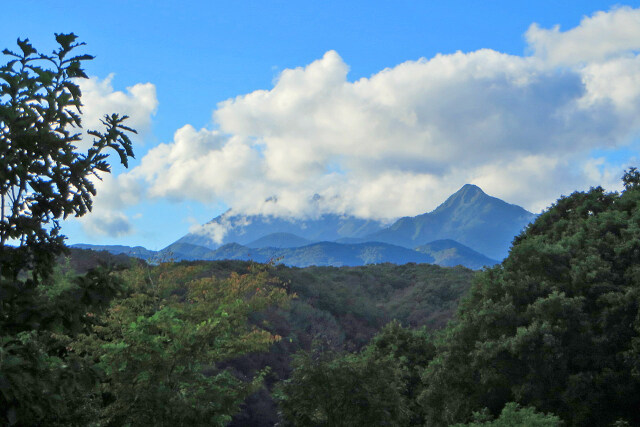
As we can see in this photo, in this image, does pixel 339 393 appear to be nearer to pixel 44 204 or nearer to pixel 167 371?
pixel 167 371

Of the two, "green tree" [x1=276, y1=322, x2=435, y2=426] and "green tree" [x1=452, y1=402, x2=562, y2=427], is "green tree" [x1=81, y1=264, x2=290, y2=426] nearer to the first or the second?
"green tree" [x1=276, y1=322, x2=435, y2=426]

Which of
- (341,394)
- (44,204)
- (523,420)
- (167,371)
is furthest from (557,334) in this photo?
(44,204)

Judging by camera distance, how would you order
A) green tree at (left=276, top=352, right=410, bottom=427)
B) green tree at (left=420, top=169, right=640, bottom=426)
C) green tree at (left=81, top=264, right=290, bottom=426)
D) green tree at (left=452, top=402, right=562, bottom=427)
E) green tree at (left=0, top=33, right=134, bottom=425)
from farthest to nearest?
green tree at (left=420, top=169, right=640, bottom=426) < green tree at (left=276, top=352, right=410, bottom=427) < green tree at (left=81, top=264, right=290, bottom=426) < green tree at (left=452, top=402, right=562, bottom=427) < green tree at (left=0, top=33, right=134, bottom=425)

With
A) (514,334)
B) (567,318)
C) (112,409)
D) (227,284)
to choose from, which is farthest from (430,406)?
(112,409)

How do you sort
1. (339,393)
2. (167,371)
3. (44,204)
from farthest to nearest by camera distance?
(339,393) < (167,371) < (44,204)

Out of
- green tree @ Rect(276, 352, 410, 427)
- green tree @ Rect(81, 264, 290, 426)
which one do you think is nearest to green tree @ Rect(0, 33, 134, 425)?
green tree @ Rect(81, 264, 290, 426)

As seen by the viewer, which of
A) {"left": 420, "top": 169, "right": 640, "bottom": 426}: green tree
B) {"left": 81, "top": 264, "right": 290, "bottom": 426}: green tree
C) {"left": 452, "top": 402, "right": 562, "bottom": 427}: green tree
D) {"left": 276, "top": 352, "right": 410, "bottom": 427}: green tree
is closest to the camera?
{"left": 452, "top": 402, "right": 562, "bottom": 427}: green tree

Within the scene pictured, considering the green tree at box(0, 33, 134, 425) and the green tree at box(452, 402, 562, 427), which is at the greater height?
the green tree at box(0, 33, 134, 425)

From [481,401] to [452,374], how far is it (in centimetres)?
121

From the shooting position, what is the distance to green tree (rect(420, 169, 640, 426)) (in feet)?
57.0

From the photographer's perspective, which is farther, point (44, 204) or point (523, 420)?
point (523, 420)

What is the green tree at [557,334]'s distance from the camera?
57.0 ft

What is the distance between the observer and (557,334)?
17703 mm

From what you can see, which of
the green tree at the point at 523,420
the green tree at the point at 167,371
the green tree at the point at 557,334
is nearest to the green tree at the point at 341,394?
the green tree at the point at 167,371
